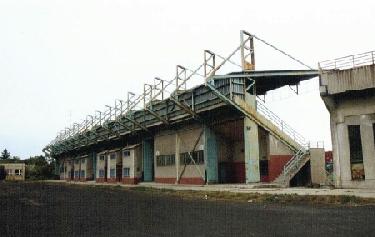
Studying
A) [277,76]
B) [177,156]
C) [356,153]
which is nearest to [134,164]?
[177,156]

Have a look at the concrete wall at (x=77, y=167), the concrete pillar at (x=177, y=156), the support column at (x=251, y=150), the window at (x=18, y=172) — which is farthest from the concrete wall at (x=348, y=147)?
the window at (x=18, y=172)

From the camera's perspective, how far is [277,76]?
34.1m

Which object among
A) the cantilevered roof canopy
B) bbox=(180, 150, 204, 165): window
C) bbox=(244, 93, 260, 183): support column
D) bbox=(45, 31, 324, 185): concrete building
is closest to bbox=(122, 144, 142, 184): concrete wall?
Result: bbox=(45, 31, 324, 185): concrete building

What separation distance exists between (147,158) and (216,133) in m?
16.4

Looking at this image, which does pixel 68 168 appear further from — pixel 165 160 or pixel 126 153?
pixel 165 160

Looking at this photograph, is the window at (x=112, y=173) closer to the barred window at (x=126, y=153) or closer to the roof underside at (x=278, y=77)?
the barred window at (x=126, y=153)

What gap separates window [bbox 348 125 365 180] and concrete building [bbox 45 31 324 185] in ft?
20.0

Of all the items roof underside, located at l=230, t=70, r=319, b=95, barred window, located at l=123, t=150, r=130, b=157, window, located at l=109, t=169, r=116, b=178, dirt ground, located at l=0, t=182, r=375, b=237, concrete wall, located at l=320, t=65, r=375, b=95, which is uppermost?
roof underside, located at l=230, t=70, r=319, b=95

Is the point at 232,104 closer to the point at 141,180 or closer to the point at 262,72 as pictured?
the point at 262,72

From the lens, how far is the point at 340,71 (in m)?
27.0

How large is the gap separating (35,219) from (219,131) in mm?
25880

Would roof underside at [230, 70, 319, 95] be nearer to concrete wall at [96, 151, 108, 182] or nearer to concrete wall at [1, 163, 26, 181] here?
concrete wall at [96, 151, 108, 182]

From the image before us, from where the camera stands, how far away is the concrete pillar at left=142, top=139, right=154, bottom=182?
5282cm

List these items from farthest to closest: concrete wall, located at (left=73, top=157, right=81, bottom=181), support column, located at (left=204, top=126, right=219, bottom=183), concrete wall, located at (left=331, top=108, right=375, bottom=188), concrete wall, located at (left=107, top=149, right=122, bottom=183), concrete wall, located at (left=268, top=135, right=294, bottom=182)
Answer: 1. concrete wall, located at (left=73, top=157, right=81, bottom=181)
2. concrete wall, located at (left=107, top=149, right=122, bottom=183)
3. support column, located at (left=204, top=126, right=219, bottom=183)
4. concrete wall, located at (left=268, top=135, right=294, bottom=182)
5. concrete wall, located at (left=331, top=108, right=375, bottom=188)
